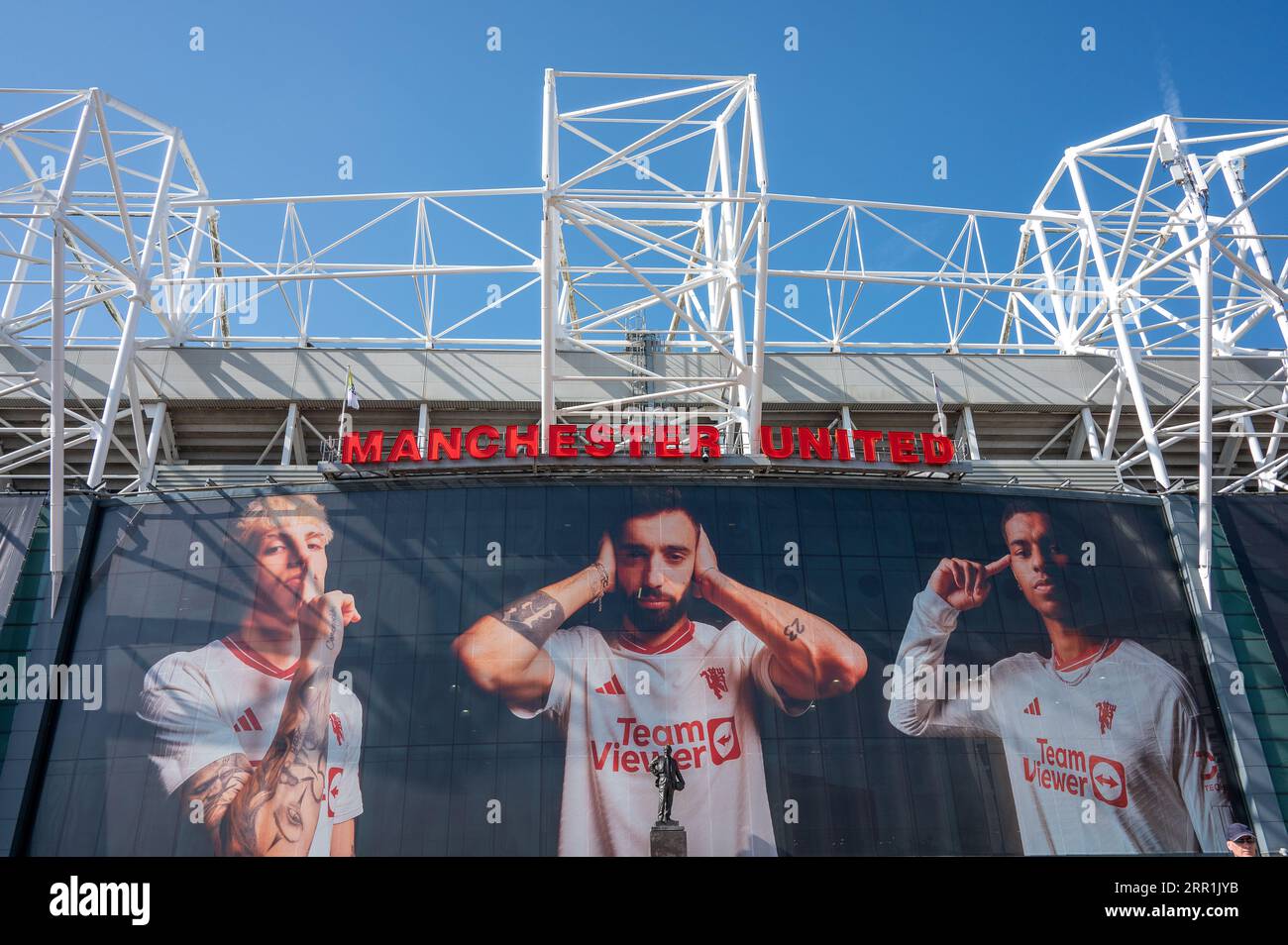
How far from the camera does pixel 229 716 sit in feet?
100

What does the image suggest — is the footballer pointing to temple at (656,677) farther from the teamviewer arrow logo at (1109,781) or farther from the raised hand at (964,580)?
the teamviewer arrow logo at (1109,781)

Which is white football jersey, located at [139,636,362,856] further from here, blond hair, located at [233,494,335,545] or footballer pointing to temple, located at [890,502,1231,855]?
footballer pointing to temple, located at [890,502,1231,855]

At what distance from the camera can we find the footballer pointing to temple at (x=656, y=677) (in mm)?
29328

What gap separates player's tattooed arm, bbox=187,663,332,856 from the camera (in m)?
29.0

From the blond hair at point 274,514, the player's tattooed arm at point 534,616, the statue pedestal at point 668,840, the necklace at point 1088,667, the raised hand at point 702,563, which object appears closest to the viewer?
the statue pedestal at point 668,840

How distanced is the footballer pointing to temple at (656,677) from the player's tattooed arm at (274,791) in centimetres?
552

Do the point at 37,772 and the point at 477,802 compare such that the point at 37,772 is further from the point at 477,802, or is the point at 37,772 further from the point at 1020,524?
the point at 1020,524

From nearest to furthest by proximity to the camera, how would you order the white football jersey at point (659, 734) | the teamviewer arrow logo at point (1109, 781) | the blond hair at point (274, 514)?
the white football jersey at point (659, 734) → the teamviewer arrow logo at point (1109, 781) → the blond hair at point (274, 514)

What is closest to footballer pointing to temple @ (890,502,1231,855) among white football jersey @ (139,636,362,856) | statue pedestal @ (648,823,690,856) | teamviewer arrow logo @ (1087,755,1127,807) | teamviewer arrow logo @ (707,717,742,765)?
teamviewer arrow logo @ (1087,755,1127,807)

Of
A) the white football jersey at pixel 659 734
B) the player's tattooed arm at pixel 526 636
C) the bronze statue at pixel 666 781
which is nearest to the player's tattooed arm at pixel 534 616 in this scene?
the player's tattooed arm at pixel 526 636

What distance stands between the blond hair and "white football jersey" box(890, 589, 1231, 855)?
2167 cm

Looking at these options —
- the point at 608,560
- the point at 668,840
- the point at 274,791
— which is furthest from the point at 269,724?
the point at 668,840

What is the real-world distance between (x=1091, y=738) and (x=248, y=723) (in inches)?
Result: 1122
